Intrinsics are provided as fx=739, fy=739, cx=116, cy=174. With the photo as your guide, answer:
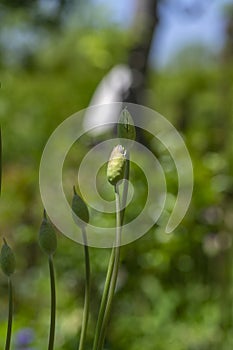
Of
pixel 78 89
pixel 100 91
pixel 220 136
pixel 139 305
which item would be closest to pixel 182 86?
pixel 78 89

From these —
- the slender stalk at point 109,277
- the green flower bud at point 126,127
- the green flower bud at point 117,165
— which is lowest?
the slender stalk at point 109,277

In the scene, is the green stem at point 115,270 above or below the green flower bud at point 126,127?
below

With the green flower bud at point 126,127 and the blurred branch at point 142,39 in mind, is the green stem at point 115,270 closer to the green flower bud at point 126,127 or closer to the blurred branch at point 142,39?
the green flower bud at point 126,127

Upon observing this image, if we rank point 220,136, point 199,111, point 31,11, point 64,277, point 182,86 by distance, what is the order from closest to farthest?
point 64,277
point 220,136
point 31,11
point 199,111
point 182,86

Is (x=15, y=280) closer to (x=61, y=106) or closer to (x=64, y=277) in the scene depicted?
(x=64, y=277)

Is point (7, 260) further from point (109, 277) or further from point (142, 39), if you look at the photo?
point (142, 39)

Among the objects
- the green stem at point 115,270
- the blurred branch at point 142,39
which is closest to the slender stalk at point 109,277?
the green stem at point 115,270

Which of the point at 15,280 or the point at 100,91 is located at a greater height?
the point at 100,91
